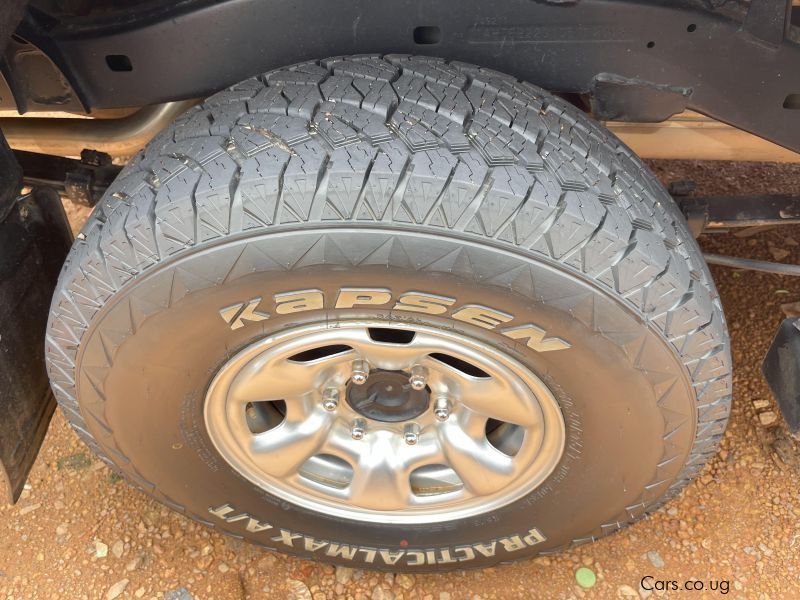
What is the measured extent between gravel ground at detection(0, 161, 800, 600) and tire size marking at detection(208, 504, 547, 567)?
0.24 m

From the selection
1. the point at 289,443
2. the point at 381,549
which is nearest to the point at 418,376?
the point at 289,443

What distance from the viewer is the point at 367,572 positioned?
245 centimetres

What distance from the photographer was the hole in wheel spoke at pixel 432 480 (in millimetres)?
2129

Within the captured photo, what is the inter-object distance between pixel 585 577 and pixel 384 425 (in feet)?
3.05

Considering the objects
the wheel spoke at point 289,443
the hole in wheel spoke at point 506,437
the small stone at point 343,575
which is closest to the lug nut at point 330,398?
the wheel spoke at point 289,443

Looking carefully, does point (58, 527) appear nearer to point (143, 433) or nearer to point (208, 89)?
point (143, 433)

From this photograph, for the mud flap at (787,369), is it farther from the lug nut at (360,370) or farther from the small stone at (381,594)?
the small stone at (381,594)

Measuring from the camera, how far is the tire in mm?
1518

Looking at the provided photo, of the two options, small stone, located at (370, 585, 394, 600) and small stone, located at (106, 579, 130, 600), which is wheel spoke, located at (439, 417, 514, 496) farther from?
small stone, located at (106, 579, 130, 600)

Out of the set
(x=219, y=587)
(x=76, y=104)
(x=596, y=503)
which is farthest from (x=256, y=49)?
(x=219, y=587)

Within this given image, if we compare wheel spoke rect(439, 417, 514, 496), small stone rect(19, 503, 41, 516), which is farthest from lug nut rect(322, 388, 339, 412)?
small stone rect(19, 503, 41, 516)

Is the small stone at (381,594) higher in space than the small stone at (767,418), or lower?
lower

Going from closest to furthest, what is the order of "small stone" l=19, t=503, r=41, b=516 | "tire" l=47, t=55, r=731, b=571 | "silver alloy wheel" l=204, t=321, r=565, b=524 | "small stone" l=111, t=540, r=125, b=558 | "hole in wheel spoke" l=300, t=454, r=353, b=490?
"tire" l=47, t=55, r=731, b=571, "silver alloy wheel" l=204, t=321, r=565, b=524, "hole in wheel spoke" l=300, t=454, r=353, b=490, "small stone" l=111, t=540, r=125, b=558, "small stone" l=19, t=503, r=41, b=516

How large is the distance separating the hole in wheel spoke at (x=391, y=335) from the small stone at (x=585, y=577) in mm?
1132
